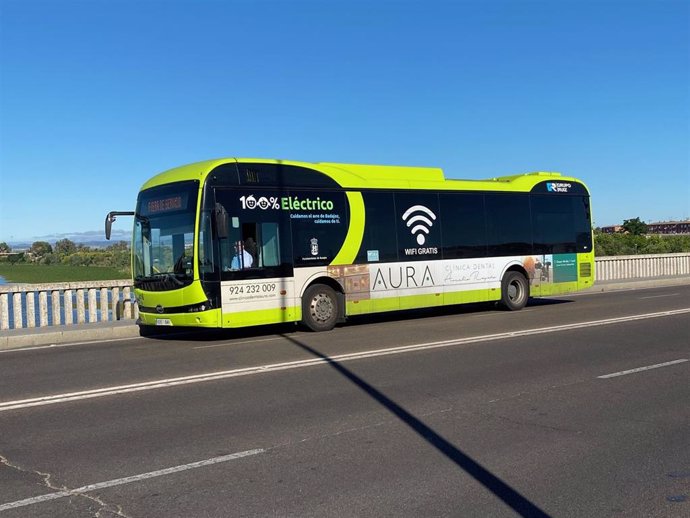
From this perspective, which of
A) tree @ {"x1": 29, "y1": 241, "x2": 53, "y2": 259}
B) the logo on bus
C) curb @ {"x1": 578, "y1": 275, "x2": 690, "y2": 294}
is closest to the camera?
the logo on bus

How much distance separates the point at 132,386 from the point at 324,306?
19.9ft

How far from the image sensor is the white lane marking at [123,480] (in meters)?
4.74

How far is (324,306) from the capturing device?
Result: 1436 centimetres

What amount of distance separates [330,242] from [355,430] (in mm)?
8276

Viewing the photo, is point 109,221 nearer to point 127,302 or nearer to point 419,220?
point 127,302

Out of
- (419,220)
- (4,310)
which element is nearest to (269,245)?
(419,220)

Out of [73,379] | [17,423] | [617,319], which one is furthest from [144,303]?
[617,319]

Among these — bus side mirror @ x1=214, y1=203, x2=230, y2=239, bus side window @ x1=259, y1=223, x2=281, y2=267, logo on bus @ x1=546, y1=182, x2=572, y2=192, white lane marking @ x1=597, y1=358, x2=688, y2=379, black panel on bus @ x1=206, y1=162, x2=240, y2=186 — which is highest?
logo on bus @ x1=546, y1=182, x2=572, y2=192

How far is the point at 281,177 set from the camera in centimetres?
1394

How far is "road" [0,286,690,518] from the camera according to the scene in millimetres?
4738

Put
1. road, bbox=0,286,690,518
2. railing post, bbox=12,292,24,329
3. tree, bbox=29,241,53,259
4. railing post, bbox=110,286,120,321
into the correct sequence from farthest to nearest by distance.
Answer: tree, bbox=29,241,53,259
railing post, bbox=110,286,120,321
railing post, bbox=12,292,24,329
road, bbox=0,286,690,518

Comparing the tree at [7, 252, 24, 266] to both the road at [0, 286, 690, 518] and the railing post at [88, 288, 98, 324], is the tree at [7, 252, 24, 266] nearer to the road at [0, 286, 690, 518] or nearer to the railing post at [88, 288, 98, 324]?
the railing post at [88, 288, 98, 324]

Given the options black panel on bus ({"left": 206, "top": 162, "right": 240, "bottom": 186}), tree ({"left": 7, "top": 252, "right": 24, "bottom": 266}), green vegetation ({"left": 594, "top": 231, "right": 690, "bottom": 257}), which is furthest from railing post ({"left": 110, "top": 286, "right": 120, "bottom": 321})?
green vegetation ({"left": 594, "top": 231, "right": 690, "bottom": 257})

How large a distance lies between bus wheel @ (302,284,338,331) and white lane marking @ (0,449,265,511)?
825 cm
